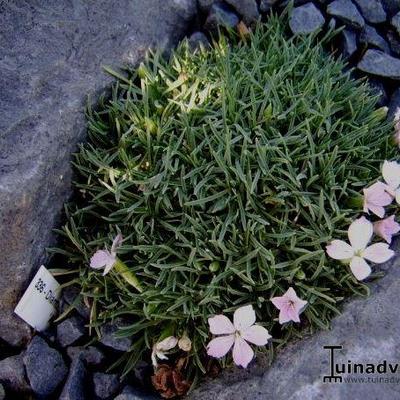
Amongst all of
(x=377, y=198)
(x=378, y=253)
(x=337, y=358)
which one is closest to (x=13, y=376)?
(x=337, y=358)

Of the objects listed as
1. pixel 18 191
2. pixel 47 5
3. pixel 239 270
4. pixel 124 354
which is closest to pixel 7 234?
pixel 18 191

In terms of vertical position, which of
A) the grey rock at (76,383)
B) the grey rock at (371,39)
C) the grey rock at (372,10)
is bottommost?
the grey rock at (76,383)

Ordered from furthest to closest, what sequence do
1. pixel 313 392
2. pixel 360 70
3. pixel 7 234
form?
pixel 360 70
pixel 7 234
pixel 313 392

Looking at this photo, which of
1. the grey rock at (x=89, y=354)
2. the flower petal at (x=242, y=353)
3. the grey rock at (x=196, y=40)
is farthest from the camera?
the grey rock at (x=196, y=40)

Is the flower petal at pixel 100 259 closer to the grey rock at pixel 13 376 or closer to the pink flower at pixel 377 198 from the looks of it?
the grey rock at pixel 13 376

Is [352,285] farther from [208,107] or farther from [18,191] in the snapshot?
[18,191]

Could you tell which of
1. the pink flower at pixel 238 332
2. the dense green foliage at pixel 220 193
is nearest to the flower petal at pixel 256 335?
the pink flower at pixel 238 332

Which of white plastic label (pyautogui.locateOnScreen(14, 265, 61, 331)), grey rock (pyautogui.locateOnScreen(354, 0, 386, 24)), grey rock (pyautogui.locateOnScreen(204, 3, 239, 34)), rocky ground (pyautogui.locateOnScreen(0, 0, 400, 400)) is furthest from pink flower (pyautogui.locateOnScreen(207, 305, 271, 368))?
grey rock (pyautogui.locateOnScreen(354, 0, 386, 24))
